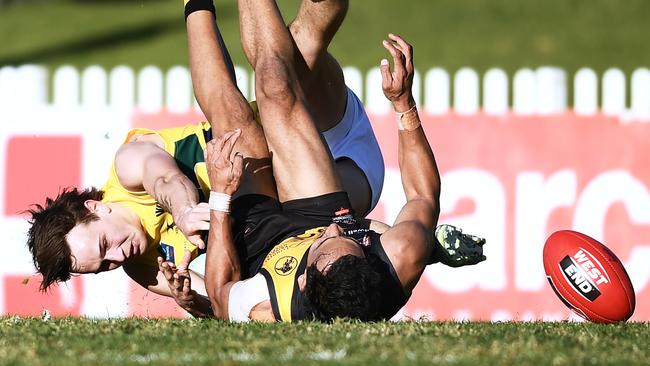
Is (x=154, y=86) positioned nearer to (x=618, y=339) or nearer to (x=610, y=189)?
(x=610, y=189)

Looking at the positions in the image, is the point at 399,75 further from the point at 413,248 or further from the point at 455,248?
the point at 413,248

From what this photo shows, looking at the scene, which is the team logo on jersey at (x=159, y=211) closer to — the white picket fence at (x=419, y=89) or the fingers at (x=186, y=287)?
the fingers at (x=186, y=287)

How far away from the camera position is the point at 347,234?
545 cm

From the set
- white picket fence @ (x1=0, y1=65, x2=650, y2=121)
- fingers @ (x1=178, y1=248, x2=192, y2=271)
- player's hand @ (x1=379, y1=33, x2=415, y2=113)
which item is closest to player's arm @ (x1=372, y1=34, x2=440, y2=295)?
player's hand @ (x1=379, y1=33, x2=415, y2=113)

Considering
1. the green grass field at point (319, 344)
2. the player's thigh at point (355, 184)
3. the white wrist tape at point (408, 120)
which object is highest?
the white wrist tape at point (408, 120)

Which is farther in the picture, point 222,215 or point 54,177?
point 54,177

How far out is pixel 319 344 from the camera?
4488mm

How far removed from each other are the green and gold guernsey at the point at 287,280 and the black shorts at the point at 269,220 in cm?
33

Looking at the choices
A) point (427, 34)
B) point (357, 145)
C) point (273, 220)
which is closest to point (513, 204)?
point (357, 145)

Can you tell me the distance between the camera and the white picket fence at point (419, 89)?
33.2ft

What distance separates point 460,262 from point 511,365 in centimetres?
211

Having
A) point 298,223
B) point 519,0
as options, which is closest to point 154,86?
point 298,223

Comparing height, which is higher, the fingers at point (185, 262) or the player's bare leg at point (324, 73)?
the player's bare leg at point (324, 73)

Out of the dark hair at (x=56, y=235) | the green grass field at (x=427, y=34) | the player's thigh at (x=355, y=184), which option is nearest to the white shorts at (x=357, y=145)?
the player's thigh at (x=355, y=184)
